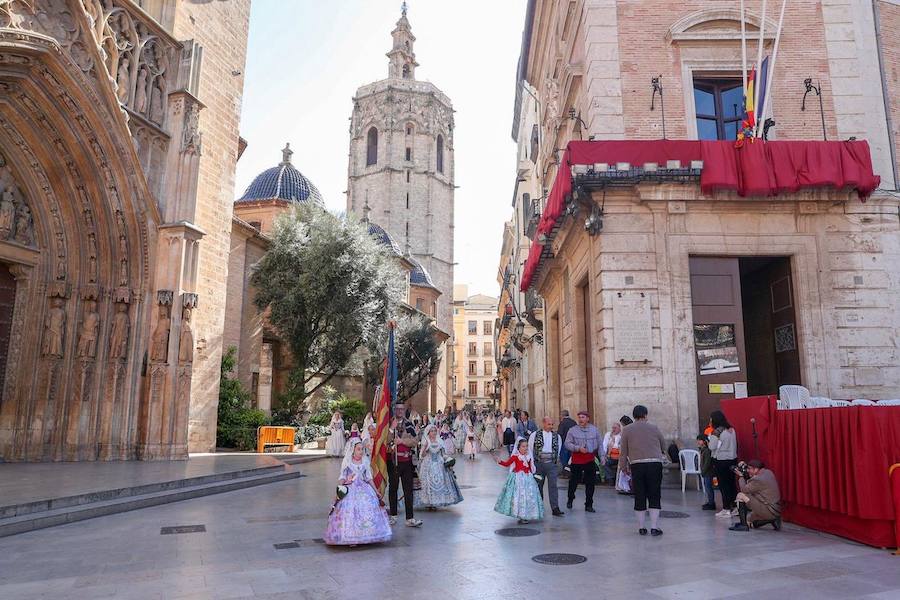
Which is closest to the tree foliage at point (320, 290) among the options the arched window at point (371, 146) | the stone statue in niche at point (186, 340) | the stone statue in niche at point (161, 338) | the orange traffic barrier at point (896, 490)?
the stone statue in niche at point (186, 340)

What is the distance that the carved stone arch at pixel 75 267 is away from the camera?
13.3 metres

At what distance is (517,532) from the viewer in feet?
25.8

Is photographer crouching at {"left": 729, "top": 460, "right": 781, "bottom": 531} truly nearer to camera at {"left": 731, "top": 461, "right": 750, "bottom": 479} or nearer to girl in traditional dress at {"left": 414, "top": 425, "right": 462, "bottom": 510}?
camera at {"left": 731, "top": 461, "right": 750, "bottom": 479}

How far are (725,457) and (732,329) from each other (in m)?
4.24

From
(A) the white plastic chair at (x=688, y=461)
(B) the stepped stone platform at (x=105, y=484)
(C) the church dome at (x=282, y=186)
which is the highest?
(C) the church dome at (x=282, y=186)

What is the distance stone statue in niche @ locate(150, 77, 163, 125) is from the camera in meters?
15.9

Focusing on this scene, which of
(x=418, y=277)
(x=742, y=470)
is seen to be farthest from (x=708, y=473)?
(x=418, y=277)

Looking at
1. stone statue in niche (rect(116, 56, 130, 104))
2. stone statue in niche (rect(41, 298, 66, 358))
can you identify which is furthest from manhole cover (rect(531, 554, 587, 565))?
stone statue in niche (rect(116, 56, 130, 104))

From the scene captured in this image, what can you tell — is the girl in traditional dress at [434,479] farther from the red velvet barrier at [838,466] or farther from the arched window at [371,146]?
the arched window at [371,146]

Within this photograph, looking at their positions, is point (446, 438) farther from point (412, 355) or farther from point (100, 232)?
point (412, 355)

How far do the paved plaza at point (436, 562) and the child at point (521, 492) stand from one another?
211 mm

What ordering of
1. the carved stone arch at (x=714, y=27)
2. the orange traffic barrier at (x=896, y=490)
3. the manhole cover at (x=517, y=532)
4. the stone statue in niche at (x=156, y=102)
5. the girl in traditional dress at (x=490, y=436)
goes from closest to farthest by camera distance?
the orange traffic barrier at (x=896, y=490) < the manhole cover at (x=517, y=532) < the carved stone arch at (x=714, y=27) < the stone statue in niche at (x=156, y=102) < the girl in traditional dress at (x=490, y=436)

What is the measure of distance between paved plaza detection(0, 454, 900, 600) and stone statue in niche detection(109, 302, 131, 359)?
6697 mm

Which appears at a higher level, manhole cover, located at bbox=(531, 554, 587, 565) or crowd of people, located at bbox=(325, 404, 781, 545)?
crowd of people, located at bbox=(325, 404, 781, 545)
